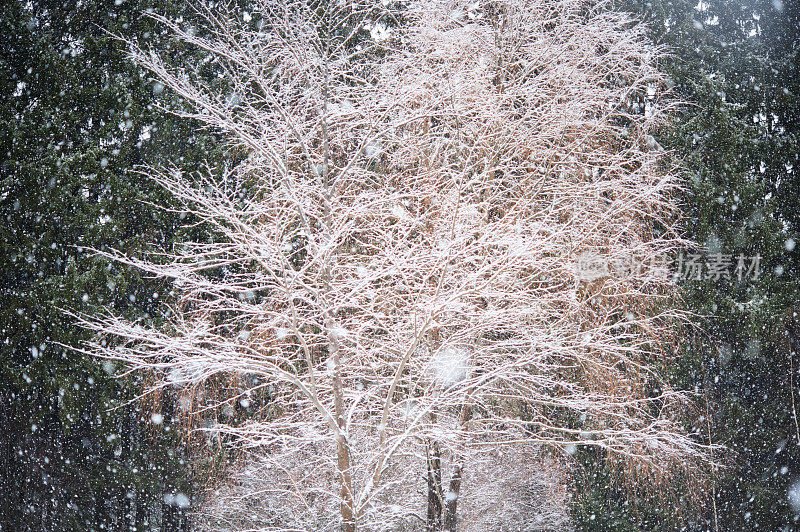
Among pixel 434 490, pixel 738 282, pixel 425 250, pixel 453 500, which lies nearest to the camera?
pixel 425 250

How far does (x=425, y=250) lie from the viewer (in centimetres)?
389

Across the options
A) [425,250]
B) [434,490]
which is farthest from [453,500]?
[425,250]

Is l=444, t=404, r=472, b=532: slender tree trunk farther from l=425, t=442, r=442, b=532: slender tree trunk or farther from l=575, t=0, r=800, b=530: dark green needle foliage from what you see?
l=575, t=0, r=800, b=530: dark green needle foliage

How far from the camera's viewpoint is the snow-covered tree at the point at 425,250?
3.80 meters

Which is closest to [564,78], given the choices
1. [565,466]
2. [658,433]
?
[658,433]

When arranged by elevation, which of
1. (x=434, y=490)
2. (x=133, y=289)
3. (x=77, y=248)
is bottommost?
(x=434, y=490)

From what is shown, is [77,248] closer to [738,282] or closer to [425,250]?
[425,250]

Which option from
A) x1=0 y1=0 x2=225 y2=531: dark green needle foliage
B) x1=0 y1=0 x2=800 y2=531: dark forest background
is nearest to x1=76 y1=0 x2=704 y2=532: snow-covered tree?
x1=0 y1=0 x2=800 y2=531: dark forest background

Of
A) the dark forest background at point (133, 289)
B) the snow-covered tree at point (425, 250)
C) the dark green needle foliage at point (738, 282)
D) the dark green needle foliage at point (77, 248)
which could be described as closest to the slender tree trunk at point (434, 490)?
the snow-covered tree at point (425, 250)

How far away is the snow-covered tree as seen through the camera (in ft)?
12.5

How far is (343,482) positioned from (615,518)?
514 cm

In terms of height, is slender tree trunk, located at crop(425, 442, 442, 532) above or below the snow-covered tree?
below

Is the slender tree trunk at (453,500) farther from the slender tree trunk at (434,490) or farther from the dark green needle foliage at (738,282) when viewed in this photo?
the dark green needle foliage at (738,282)

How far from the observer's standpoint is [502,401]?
5734 mm
